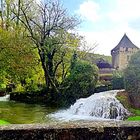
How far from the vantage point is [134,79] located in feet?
74.1

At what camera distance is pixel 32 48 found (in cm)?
3584

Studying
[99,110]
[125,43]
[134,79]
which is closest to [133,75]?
[134,79]

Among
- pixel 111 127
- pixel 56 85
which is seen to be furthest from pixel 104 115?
pixel 111 127

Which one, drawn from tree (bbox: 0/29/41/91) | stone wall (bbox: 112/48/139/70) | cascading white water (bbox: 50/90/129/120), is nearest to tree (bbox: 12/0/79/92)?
tree (bbox: 0/29/41/91)

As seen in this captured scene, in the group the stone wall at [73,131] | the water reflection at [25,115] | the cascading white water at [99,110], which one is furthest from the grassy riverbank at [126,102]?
the stone wall at [73,131]

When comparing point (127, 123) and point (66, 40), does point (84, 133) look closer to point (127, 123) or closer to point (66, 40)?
point (127, 123)

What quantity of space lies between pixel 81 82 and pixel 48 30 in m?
8.25

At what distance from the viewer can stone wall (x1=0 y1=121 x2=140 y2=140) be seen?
15.2 feet

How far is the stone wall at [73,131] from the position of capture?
15.2 ft

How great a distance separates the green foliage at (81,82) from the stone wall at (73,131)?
25.0 m

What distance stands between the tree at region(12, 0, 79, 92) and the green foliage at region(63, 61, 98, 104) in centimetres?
435

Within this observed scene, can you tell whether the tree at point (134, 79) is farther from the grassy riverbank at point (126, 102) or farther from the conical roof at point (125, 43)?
the conical roof at point (125, 43)

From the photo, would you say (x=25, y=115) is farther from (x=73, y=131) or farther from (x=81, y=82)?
(x=73, y=131)

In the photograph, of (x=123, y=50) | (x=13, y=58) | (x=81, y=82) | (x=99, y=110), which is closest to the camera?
(x=99, y=110)
